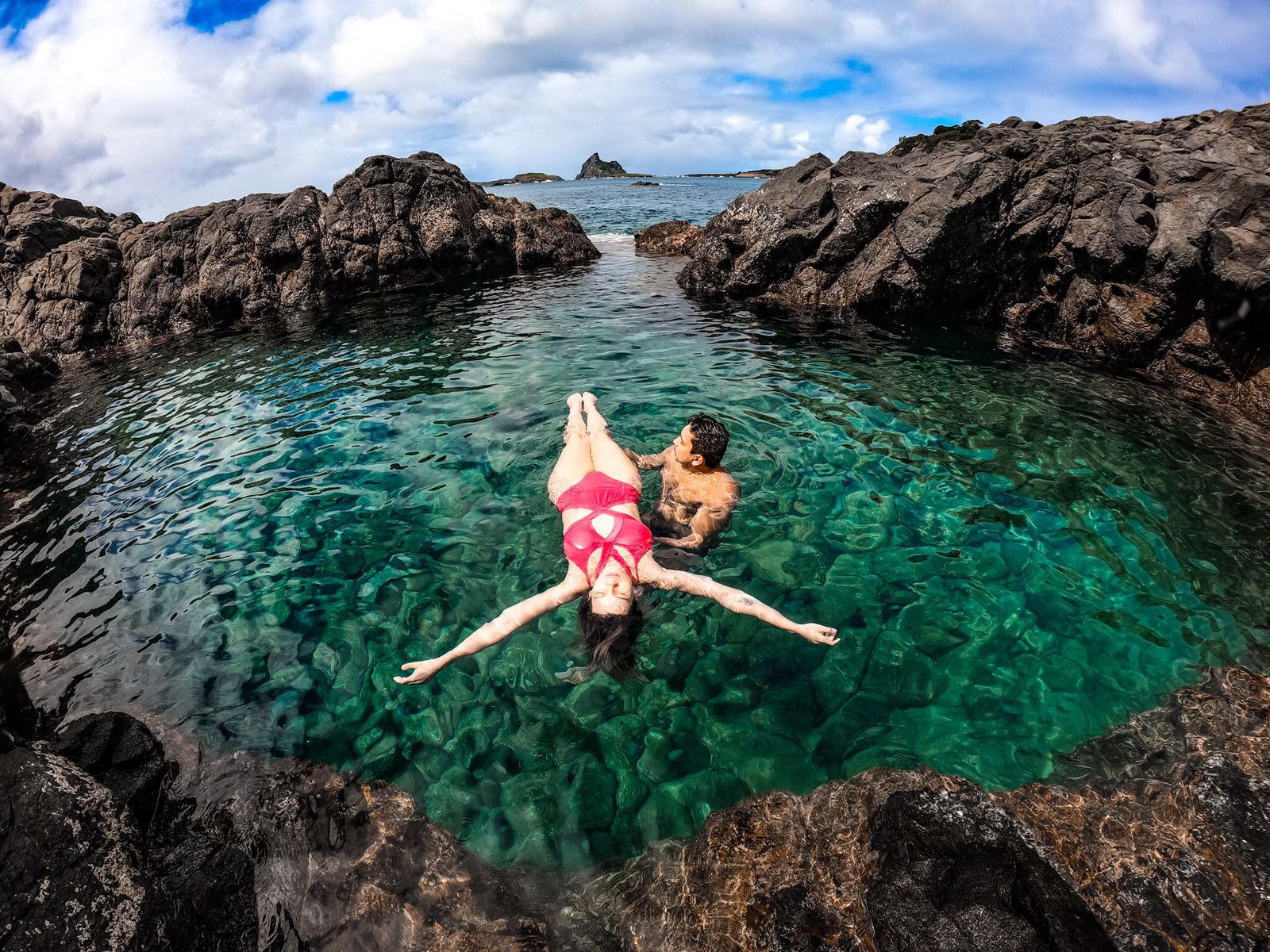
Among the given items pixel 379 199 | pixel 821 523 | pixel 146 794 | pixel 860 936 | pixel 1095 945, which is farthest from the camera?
pixel 379 199

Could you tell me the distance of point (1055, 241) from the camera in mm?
16922

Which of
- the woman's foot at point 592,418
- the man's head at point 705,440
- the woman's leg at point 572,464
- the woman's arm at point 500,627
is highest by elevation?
the man's head at point 705,440

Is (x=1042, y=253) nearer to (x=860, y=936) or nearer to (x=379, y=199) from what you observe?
(x=860, y=936)

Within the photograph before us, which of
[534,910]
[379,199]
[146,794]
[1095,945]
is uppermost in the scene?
[379,199]

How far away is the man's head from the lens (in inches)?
293

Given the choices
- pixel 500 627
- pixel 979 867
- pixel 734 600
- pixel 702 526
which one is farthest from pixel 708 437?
pixel 979 867

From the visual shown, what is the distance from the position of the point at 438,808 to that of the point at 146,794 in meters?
2.45

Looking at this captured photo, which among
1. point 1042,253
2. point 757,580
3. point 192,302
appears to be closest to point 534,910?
point 757,580

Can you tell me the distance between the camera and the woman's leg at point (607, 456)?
7.62 m

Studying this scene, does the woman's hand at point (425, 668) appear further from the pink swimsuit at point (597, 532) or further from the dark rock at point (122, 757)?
the dark rock at point (122, 757)

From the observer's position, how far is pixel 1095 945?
3402 mm

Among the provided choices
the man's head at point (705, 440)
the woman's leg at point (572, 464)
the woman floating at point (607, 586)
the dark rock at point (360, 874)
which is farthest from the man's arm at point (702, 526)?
the dark rock at point (360, 874)

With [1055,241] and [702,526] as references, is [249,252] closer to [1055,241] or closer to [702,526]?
[702,526]

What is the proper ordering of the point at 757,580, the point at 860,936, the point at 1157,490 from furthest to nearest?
the point at 1157,490 → the point at 757,580 → the point at 860,936
